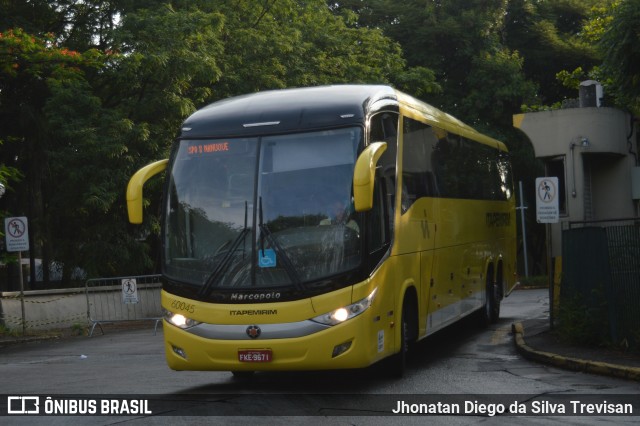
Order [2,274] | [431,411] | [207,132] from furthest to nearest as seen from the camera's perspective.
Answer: [2,274]
[207,132]
[431,411]

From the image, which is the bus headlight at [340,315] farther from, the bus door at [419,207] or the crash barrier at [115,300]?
the crash barrier at [115,300]

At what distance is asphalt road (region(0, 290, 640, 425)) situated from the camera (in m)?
9.88

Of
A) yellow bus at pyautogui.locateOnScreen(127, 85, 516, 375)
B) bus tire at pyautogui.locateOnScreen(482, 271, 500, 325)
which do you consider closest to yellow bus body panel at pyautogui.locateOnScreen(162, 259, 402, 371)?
yellow bus at pyautogui.locateOnScreen(127, 85, 516, 375)

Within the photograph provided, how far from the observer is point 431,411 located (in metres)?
10.1

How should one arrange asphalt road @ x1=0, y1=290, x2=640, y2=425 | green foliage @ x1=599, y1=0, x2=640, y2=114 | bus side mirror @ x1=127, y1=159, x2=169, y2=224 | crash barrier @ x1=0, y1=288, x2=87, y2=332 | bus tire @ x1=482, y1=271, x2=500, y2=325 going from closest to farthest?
asphalt road @ x1=0, y1=290, x2=640, y2=425
bus side mirror @ x1=127, y1=159, x2=169, y2=224
green foliage @ x1=599, y1=0, x2=640, y2=114
bus tire @ x1=482, y1=271, x2=500, y2=325
crash barrier @ x1=0, y1=288, x2=87, y2=332

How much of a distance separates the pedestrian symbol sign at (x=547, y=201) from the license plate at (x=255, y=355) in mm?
8420

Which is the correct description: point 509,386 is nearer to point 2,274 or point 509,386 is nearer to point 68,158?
point 68,158

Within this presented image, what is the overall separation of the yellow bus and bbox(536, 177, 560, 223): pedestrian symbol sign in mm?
5850

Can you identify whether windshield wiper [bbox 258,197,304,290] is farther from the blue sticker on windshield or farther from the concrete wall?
the concrete wall

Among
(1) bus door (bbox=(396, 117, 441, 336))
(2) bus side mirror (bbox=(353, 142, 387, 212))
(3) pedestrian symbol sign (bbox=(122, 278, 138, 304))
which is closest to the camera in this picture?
(2) bus side mirror (bbox=(353, 142, 387, 212))

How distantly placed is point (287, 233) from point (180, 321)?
5.20ft

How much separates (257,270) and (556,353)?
5.05m

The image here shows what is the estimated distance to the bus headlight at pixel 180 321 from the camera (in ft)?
38.0

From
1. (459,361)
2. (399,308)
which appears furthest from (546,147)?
(399,308)
